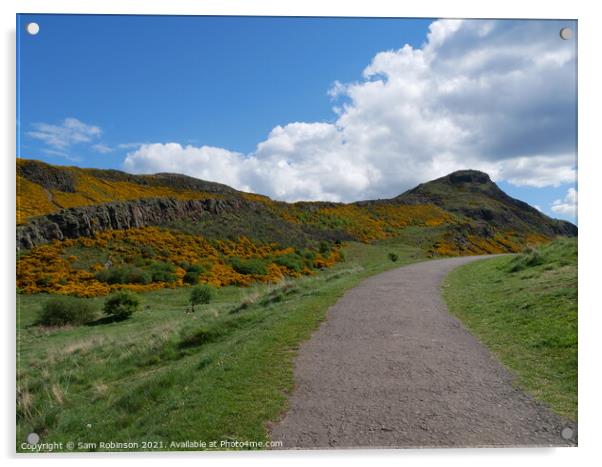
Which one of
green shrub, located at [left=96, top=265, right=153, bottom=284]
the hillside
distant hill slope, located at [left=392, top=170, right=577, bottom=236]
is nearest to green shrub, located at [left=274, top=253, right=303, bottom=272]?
the hillside

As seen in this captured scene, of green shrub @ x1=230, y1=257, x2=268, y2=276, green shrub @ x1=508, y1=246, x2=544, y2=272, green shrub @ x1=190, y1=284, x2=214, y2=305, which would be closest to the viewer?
green shrub @ x1=508, y1=246, x2=544, y2=272

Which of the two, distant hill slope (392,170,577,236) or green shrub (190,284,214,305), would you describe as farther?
green shrub (190,284,214,305)

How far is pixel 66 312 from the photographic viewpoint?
39.9ft

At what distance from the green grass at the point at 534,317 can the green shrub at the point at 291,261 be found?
816 centimetres

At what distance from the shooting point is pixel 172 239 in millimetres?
17812

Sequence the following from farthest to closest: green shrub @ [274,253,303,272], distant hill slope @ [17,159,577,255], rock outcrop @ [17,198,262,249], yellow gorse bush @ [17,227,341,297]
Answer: green shrub @ [274,253,303,272], rock outcrop @ [17,198,262,249], distant hill slope @ [17,159,577,255], yellow gorse bush @ [17,227,341,297]

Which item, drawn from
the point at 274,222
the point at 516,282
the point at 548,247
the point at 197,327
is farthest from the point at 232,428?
the point at 274,222

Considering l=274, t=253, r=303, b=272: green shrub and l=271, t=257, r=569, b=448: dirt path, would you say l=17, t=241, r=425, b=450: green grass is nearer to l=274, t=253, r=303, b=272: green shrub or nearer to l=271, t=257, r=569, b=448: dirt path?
l=271, t=257, r=569, b=448: dirt path

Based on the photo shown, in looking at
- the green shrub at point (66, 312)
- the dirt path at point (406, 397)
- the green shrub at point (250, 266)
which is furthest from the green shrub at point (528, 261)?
the green shrub at point (66, 312)

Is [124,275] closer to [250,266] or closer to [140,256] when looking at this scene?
[140,256]

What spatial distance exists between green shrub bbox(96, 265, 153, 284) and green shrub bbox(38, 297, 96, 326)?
59.1 inches

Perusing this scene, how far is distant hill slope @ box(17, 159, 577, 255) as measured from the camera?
38.1ft

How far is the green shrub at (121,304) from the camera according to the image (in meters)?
12.7

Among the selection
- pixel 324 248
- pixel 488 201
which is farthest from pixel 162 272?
pixel 488 201
